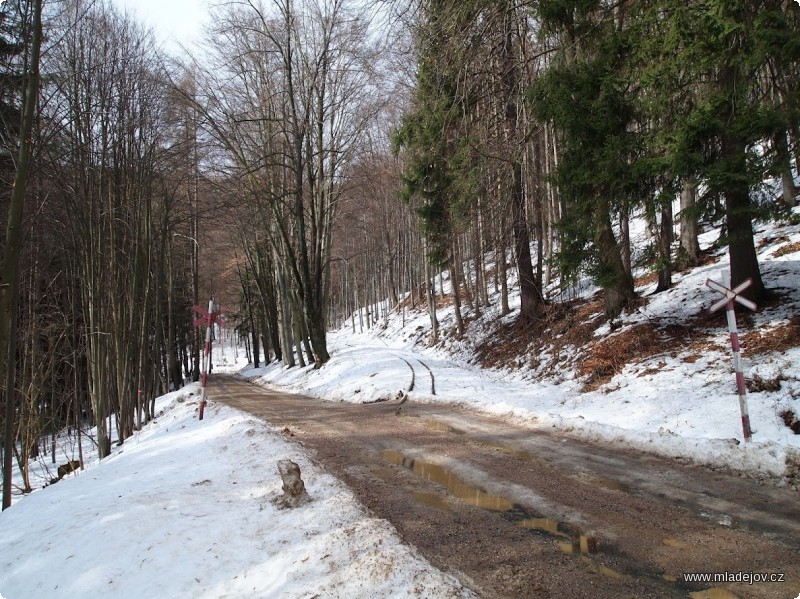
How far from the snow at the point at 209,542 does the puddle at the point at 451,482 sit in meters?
1.00

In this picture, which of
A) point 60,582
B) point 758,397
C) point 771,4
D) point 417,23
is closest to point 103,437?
point 60,582

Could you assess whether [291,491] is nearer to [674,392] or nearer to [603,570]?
[603,570]

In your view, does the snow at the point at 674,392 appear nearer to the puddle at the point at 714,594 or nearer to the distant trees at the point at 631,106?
the distant trees at the point at 631,106

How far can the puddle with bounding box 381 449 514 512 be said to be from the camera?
4.40 m

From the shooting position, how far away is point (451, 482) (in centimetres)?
509

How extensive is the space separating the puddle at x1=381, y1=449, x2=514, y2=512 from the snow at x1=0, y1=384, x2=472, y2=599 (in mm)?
1004

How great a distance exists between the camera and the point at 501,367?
46.8 ft

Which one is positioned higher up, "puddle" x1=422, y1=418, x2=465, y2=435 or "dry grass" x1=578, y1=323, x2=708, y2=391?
"dry grass" x1=578, y1=323, x2=708, y2=391

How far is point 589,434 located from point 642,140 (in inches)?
205

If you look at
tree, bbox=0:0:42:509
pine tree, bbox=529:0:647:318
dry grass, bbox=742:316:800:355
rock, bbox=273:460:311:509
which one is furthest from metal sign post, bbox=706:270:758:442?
tree, bbox=0:0:42:509

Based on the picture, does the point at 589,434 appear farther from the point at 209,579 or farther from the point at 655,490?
the point at 209,579

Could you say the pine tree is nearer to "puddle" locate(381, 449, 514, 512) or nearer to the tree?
"puddle" locate(381, 449, 514, 512)

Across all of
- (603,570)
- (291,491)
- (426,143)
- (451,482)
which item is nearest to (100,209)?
(426,143)

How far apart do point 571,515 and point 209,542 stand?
3.00 m
